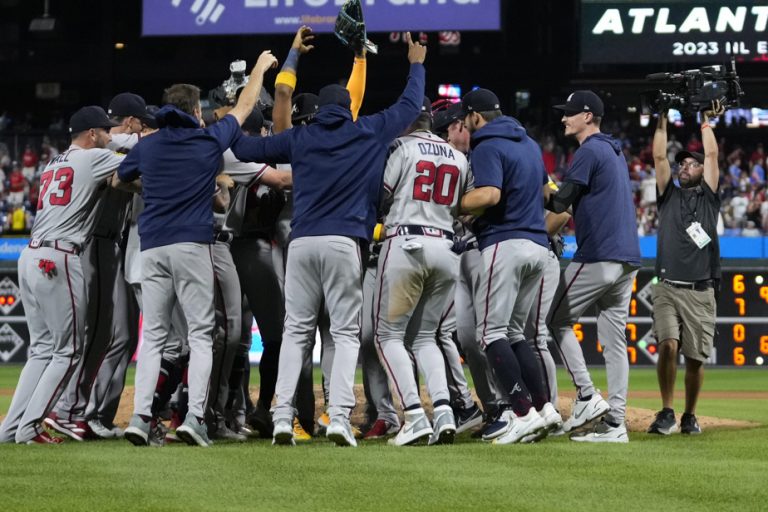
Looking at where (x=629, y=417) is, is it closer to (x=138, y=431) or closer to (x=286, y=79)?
(x=286, y=79)

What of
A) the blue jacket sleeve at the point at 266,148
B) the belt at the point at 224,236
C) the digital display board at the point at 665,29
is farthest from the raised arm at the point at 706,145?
the digital display board at the point at 665,29

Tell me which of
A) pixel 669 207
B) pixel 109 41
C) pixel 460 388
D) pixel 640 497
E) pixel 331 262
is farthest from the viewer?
pixel 109 41

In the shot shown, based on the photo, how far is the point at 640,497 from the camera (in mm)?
4961

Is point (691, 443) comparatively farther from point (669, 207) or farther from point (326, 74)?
point (326, 74)

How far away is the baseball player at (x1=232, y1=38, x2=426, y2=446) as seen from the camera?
6590mm

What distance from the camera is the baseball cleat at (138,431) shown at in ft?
21.5

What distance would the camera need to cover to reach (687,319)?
8188 millimetres

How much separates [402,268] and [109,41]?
78.2 feet

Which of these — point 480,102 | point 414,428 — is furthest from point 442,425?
point 480,102

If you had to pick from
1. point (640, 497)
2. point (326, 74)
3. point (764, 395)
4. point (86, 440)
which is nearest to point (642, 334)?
point (764, 395)

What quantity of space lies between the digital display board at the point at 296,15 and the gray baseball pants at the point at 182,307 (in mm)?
14613

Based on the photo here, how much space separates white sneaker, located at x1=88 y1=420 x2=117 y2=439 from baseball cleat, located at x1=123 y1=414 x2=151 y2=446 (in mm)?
810

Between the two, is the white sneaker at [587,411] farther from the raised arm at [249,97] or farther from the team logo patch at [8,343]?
the team logo patch at [8,343]

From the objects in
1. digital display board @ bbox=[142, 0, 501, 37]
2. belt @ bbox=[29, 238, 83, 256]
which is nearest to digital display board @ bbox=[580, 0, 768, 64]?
digital display board @ bbox=[142, 0, 501, 37]
